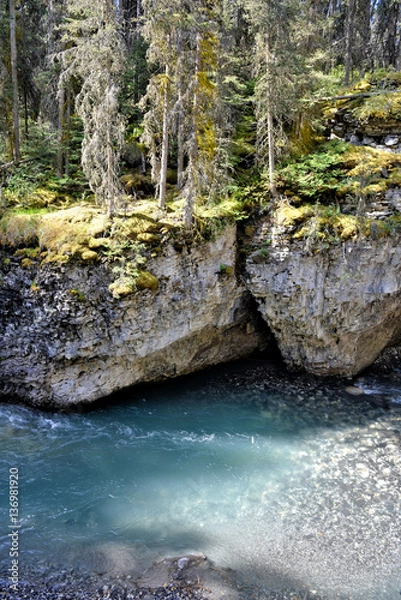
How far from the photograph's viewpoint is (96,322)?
38.3 feet

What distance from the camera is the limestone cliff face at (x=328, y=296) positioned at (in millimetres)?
12938

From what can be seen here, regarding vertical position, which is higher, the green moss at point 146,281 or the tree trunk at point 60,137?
the tree trunk at point 60,137

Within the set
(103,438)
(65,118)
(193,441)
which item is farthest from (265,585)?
(65,118)

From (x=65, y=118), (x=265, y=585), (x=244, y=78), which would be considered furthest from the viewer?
(x=244, y=78)

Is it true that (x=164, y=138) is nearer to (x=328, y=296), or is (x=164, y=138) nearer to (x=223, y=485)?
(x=328, y=296)

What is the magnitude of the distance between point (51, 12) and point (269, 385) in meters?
16.6

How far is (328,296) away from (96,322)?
8235 millimetres

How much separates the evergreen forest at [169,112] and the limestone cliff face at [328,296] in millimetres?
2260

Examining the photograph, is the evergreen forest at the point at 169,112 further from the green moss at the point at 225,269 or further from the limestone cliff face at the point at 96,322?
the green moss at the point at 225,269

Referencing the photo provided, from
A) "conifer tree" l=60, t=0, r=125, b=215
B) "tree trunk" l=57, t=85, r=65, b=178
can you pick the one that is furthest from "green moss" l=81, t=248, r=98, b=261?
"tree trunk" l=57, t=85, r=65, b=178

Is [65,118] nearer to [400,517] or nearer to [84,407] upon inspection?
[84,407]

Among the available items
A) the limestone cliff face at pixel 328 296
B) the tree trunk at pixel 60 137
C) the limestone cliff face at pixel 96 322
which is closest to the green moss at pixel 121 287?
the limestone cliff face at pixel 96 322

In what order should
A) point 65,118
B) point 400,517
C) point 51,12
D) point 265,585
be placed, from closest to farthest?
point 265,585 → point 400,517 → point 51,12 → point 65,118

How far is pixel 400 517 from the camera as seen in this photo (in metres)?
8.61
